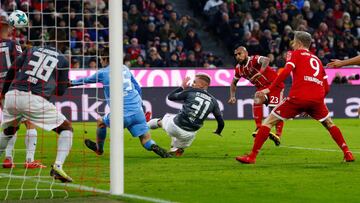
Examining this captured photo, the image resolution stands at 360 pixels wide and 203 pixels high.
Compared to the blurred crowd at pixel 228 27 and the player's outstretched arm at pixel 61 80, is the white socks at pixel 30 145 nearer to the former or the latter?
the player's outstretched arm at pixel 61 80

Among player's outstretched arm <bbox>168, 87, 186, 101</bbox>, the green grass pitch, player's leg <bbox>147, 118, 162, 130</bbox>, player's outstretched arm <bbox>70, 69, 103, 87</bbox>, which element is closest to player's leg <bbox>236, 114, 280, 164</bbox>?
the green grass pitch

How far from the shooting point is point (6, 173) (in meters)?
12.7

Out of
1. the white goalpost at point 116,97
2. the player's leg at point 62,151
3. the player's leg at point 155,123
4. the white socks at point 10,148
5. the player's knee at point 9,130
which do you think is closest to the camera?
the white goalpost at point 116,97

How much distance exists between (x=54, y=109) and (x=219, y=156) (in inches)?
184

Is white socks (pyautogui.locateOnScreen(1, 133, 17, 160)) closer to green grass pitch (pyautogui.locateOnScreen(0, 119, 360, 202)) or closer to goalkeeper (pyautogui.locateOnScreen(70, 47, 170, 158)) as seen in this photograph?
green grass pitch (pyautogui.locateOnScreen(0, 119, 360, 202))

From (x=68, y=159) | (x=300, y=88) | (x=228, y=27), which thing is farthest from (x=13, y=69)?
(x=228, y=27)

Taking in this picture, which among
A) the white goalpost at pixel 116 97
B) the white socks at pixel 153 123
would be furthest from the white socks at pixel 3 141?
the white socks at pixel 153 123

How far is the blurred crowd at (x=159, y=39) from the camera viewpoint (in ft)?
98.7

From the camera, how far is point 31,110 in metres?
11.5

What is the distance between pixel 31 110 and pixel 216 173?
2629mm

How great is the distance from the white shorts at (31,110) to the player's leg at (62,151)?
105 mm

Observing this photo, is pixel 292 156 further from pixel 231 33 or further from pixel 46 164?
pixel 231 33

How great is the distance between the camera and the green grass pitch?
10.1 metres

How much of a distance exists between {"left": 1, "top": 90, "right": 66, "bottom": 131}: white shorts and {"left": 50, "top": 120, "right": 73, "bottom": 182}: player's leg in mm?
105
